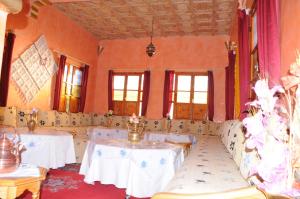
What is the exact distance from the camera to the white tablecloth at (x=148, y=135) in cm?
637

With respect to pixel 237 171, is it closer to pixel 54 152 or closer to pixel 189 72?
pixel 54 152

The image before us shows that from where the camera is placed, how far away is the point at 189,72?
8.35 meters

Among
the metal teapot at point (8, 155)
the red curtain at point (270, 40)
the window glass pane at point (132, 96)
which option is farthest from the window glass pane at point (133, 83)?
the metal teapot at point (8, 155)

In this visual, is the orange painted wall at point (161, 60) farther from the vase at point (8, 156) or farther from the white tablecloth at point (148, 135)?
the vase at point (8, 156)

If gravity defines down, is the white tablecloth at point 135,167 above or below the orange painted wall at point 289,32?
below

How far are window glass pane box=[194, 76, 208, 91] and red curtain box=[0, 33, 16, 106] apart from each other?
5.11 meters

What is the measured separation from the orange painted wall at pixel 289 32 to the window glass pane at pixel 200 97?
5352mm

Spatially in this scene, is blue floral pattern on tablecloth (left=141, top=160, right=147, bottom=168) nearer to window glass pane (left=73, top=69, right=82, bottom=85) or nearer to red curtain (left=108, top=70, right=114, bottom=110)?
window glass pane (left=73, top=69, right=82, bottom=85)

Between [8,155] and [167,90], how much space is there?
6.37 meters

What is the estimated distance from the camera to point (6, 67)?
536 centimetres

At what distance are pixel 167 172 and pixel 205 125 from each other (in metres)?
4.61

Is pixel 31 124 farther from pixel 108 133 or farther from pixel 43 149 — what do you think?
pixel 108 133

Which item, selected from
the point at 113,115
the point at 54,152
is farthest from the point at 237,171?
the point at 113,115

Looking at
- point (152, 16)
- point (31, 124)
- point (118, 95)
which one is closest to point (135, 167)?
point (31, 124)
